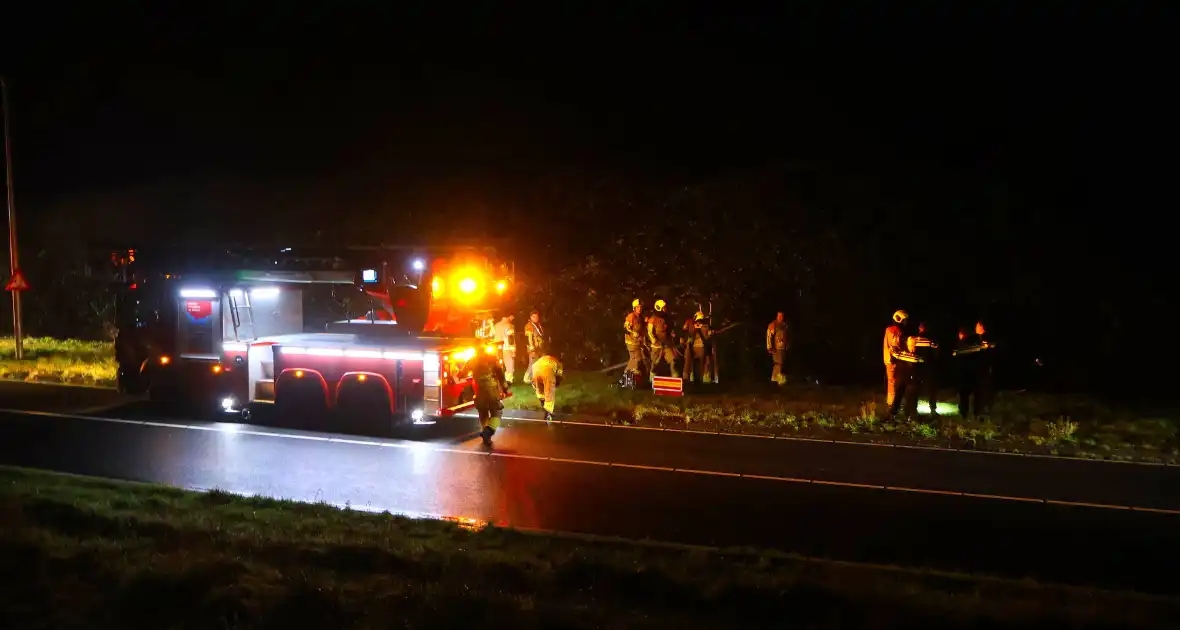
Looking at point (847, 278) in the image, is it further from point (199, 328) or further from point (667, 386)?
point (199, 328)

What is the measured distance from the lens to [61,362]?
21234mm

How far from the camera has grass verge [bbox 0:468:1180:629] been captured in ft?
16.4

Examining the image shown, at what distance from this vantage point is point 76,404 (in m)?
15.0

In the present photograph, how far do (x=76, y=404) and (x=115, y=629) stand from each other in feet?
39.6

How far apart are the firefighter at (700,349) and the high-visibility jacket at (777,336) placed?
48.0 inches

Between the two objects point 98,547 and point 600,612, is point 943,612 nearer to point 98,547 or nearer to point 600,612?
point 600,612

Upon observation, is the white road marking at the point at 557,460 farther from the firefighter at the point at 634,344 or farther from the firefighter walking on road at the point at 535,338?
the firefighter at the point at 634,344

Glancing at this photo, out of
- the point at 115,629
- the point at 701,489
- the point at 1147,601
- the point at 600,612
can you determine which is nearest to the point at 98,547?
the point at 115,629

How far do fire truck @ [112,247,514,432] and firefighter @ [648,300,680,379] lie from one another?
355cm

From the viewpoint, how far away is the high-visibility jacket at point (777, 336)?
17.2 m

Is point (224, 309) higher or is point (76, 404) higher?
point (224, 309)

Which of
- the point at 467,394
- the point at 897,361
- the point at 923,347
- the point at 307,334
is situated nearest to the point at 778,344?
the point at 897,361

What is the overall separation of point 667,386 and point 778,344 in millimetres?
2932

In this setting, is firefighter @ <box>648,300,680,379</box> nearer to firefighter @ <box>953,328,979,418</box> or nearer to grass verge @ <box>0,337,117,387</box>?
firefighter @ <box>953,328,979,418</box>
